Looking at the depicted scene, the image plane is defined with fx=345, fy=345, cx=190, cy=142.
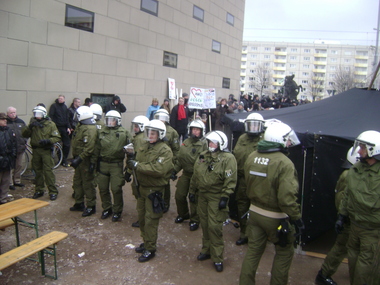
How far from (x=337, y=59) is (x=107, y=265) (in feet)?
281

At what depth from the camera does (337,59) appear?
79938 millimetres

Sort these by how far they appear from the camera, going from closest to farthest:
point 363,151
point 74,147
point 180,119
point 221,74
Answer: point 363,151
point 74,147
point 180,119
point 221,74

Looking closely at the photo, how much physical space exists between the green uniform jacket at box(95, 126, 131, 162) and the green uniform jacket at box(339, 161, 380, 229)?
3.80 metres

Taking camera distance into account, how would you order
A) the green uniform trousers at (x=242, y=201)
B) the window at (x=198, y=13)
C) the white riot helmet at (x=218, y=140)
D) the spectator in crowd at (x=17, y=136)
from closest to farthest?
the white riot helmet at (x=218, y=140), the green uniform trousers at (x=242, y=201), the spectator in crowd at (x=17, y=136), the window at (x=198, y=13)

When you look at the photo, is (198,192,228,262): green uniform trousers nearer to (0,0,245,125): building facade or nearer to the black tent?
the black tent

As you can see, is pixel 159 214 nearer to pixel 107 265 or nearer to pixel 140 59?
pixel 107 265

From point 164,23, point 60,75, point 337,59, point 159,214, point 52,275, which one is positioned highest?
point 337,59

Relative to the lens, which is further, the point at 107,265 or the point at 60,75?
the point at 60,75

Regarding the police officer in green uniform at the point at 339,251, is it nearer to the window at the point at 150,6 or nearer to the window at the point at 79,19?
the window at the point at 79,19

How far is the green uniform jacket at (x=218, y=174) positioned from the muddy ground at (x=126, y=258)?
112 centimetres

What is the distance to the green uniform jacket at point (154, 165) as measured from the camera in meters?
4.70

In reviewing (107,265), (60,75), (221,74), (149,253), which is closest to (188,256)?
(149,253)

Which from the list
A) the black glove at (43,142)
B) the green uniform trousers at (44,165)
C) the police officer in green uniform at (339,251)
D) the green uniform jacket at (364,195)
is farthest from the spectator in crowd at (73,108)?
the green uniform jacket at (364,195)

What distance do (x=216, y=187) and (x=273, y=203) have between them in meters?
1.11
